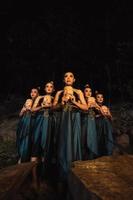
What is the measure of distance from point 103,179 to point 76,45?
958 centimetres

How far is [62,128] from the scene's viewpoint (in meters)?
6.30

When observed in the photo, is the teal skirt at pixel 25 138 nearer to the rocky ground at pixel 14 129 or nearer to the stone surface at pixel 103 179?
the stone surface at pixel 103 179

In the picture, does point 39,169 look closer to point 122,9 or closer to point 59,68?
point 59,68

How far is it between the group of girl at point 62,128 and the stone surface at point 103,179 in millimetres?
1245

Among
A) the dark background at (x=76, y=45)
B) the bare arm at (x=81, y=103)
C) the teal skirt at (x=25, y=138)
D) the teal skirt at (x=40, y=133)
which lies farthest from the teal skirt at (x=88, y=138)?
the dark background at (x=76, y=45)

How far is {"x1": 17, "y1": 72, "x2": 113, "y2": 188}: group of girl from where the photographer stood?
618 centimetres

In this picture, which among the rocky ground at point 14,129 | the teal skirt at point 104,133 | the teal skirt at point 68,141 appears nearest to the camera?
the teal skirt at point 68,141

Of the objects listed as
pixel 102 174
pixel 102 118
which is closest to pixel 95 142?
pixel 102 118

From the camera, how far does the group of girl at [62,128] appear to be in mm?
6180

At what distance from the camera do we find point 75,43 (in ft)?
43.0

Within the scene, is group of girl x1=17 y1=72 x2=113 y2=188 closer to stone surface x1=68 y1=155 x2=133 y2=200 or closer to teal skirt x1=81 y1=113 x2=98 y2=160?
teal skirt x1=81 y1=113 x2=98 y2=160

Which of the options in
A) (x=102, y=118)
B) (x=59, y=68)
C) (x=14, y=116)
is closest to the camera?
(x=102, y=118)

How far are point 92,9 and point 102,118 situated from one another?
7.24m

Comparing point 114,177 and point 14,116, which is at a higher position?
point 14,116
